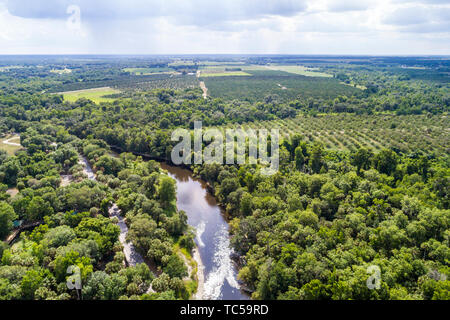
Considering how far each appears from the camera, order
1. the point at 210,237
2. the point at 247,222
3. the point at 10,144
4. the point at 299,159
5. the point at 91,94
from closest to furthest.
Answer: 1. the point at 247,222
2. the point at 210,237
3. the point at 299,159
4. the point at 10,144
5. the point at 91,94

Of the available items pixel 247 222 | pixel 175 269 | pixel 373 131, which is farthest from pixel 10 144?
pixel 373 131

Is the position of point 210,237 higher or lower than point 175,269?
lower

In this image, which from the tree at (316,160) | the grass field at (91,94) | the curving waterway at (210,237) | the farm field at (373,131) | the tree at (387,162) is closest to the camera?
the curving waterway at (210,237)

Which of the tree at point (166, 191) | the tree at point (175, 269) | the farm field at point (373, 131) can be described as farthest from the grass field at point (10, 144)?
the farm field at point (373, 131)

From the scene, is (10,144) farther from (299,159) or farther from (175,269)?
(299,159)

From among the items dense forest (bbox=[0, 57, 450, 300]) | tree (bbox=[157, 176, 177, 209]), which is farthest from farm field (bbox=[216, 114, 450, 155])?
tree (bbox=[157, 176, 177, 209])

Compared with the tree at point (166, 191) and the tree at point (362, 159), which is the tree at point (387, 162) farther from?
the tree at point (166, 191)
